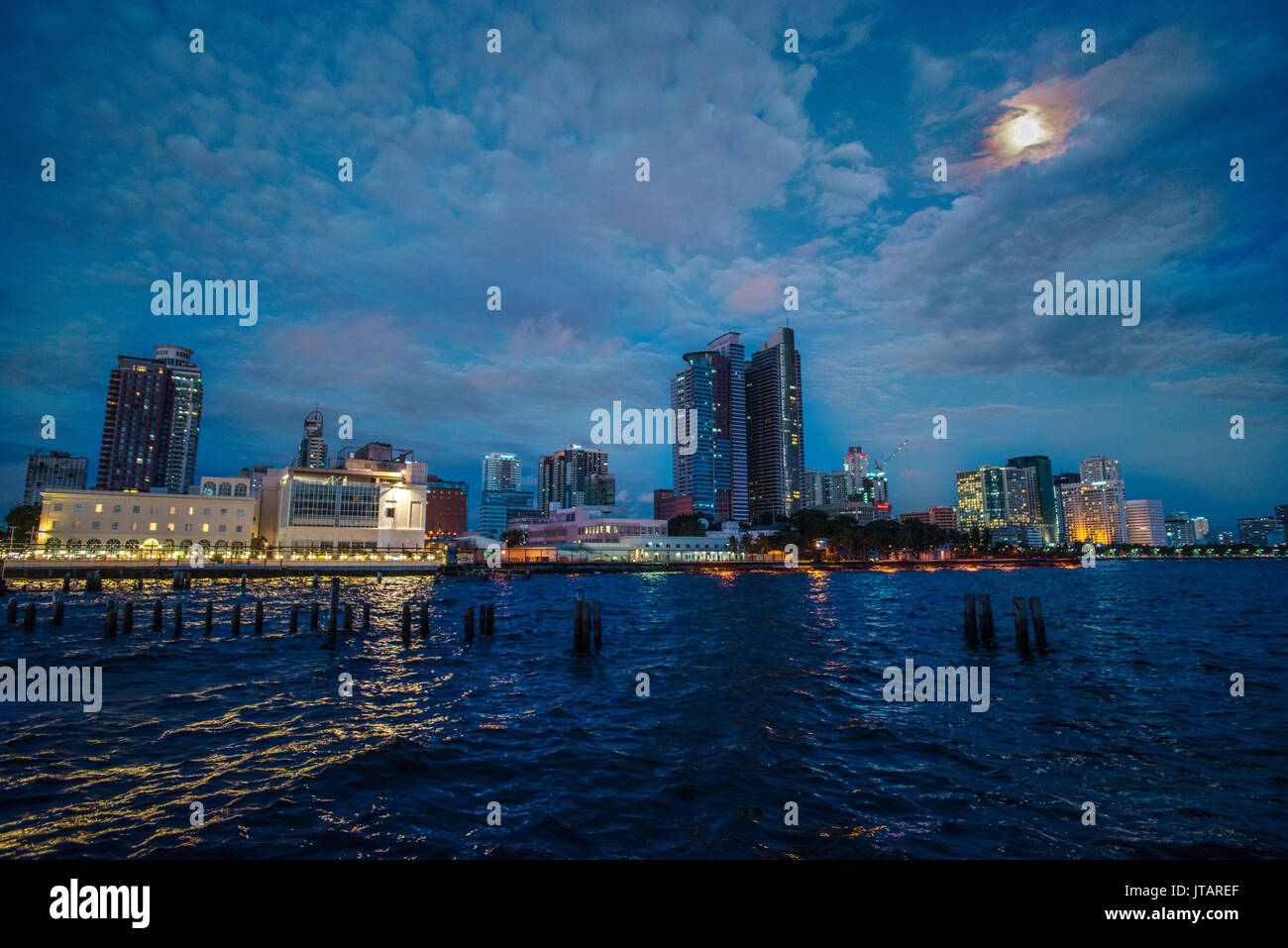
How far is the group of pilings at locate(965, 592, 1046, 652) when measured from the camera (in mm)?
30156

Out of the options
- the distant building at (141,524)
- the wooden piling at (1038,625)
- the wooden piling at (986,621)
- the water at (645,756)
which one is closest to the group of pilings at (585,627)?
the water at (645,756)

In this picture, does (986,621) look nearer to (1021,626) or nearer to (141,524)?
(1021,626)

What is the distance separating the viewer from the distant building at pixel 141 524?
9612 centimetres

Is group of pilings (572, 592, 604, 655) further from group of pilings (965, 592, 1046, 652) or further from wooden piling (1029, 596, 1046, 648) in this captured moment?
wooden piling (1029, 596, 1046, 648)

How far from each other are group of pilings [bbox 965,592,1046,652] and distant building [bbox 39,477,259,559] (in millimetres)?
109085

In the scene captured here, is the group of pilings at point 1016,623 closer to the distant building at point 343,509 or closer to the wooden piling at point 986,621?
the wooden piling at point 986,621

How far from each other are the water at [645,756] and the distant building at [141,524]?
281ft

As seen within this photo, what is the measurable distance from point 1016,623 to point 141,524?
123 m

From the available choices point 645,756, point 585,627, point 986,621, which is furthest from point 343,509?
point 645,756

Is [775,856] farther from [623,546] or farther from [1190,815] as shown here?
[623,546]

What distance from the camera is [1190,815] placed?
11.2m
